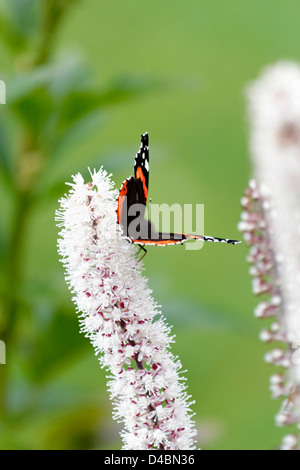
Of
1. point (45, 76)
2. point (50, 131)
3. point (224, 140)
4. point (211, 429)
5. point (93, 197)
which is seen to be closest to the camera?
point (93, 197)

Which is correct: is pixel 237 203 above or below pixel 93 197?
above

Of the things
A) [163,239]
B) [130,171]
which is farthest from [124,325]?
[130,171]

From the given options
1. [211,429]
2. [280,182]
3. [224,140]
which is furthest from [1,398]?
[224,140]

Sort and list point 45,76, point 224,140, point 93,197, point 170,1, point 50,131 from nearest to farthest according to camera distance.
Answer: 1. point 93,197
2. point 45,76
3. point 50,131
4. point 224,140
5. point 170,1

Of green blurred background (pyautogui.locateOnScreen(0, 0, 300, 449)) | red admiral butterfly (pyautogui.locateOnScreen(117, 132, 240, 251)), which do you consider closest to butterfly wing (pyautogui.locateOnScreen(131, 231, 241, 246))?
red admiral butterfly (pyautogui.locateOnScreen(117, 132, 240, 251))

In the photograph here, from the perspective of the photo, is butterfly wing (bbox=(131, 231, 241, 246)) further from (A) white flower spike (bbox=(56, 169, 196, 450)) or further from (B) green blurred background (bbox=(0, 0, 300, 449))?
(B) green blurred background (bbox=(0, 0, 300, 449))
